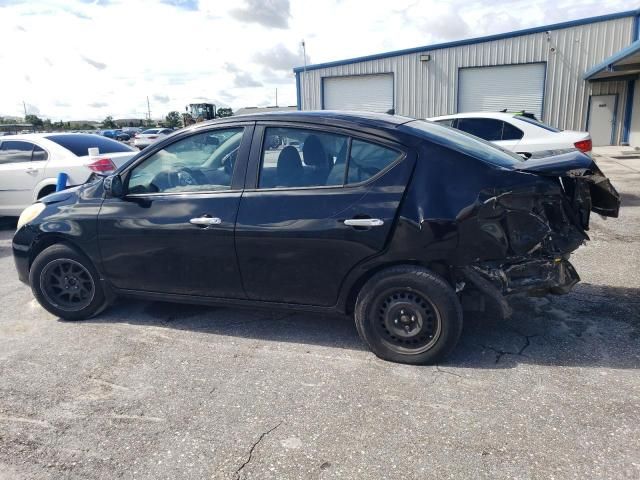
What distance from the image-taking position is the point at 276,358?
3639 mm

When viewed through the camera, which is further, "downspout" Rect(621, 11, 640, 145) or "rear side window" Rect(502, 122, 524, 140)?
"downspout" Rect(621, 11, 640, 145)

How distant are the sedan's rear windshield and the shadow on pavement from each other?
4.09 meters

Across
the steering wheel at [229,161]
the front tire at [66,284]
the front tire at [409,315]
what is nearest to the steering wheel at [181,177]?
the steering wheel at [229,161]

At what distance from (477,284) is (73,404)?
8.73ft

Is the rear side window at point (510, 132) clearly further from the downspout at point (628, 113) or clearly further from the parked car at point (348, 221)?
the downspout at point (628, 113)

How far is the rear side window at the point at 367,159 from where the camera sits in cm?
339

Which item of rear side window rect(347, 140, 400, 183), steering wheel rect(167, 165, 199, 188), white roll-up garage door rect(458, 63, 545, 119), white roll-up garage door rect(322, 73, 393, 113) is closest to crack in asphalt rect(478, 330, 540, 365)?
rear side window rect(347, 140, 400, 183)

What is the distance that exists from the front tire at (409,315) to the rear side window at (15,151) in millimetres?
7004

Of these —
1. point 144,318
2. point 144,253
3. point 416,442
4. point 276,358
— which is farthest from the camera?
point 144,318

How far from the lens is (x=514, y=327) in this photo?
13.0 ft

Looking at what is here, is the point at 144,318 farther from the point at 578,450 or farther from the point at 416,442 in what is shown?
the point at 578,450

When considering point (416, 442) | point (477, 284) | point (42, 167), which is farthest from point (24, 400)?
point (42, 167)

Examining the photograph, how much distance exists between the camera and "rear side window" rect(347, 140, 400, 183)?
3.39 metres

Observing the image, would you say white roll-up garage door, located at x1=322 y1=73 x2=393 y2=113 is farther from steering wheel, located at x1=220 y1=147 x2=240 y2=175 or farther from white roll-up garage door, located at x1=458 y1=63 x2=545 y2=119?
steering wheel, located at x1=220 y1=147 x2=240 y2=175
